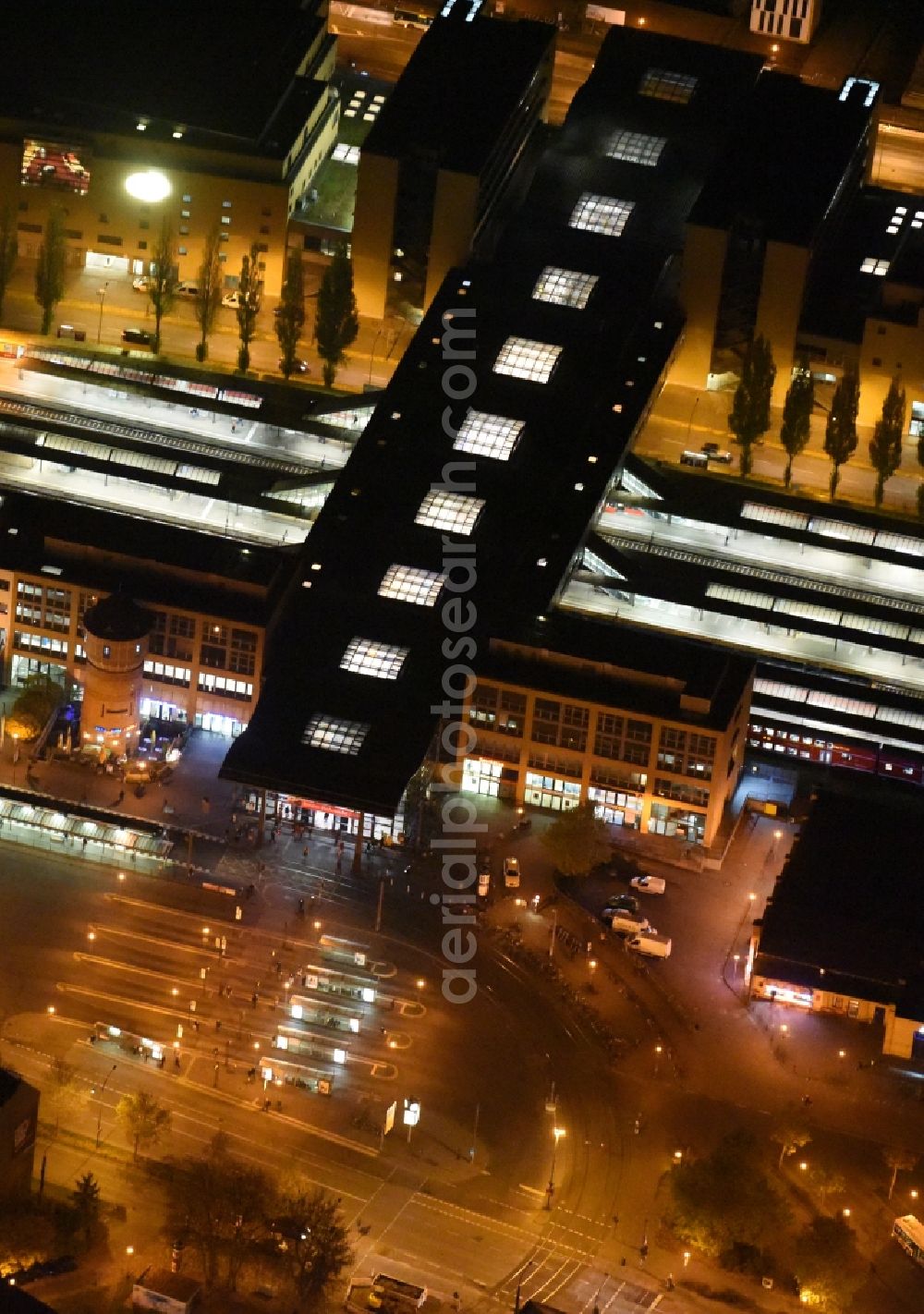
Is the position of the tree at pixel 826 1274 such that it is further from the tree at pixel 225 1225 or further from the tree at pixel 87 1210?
the tree at pixel 87 1210

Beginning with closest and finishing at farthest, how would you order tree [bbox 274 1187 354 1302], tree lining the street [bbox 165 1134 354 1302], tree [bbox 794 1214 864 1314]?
tree [bbox 274 1187 354 1302]
tree lining the street [bbox 165 1134 354 1302]
tree [bbox 794 1214 864 1314]

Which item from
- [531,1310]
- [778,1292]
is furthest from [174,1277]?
[778,1292]

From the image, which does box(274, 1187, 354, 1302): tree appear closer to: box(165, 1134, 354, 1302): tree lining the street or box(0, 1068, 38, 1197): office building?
box(165, 1134, 354, 1302): tree lining the street

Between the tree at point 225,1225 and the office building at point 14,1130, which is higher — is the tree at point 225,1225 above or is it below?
below

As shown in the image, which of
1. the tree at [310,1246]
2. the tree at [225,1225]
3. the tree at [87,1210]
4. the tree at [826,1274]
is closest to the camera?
the tree at [310,1246]

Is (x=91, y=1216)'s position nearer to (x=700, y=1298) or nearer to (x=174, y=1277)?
(x=174, y=1277)

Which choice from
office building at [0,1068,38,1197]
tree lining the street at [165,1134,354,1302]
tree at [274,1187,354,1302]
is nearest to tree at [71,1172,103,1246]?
office building at [0,1068,38,1197]

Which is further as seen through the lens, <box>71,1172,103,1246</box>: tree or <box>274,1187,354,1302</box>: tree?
<box>71,1172,103,1246</box>: tree

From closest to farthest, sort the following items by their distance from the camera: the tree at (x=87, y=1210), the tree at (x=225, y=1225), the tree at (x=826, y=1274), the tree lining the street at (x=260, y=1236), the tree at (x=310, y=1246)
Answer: the tree at (x=310, y=1246), the tree lining the street at (x=260, y=1236), the tree at (x=225, y=1225), the tree at (x=826, y=1274), the tree at (x=87, y=1210)

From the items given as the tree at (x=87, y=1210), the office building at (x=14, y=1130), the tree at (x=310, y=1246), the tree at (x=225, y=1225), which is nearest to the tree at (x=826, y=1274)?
the tree at (x=310, y=1246)
